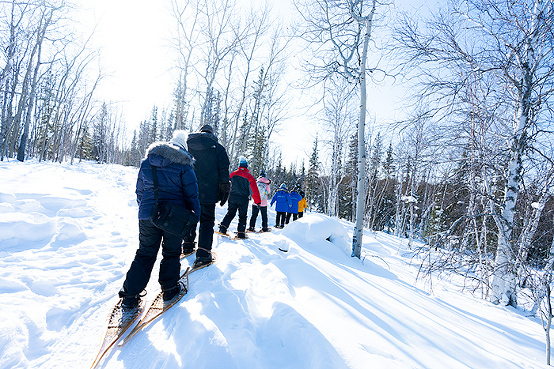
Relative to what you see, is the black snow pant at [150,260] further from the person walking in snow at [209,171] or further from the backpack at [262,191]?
the backpack at [262,191]

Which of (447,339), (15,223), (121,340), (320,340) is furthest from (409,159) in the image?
(15,223)

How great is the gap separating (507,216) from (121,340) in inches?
272

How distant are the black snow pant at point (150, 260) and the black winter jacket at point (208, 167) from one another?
51.7 inches

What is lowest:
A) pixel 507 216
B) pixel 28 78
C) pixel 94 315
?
pixel 94 315

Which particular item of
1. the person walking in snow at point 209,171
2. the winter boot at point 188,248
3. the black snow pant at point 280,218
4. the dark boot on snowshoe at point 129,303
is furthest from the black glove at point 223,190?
the black snow pant at point 280,218

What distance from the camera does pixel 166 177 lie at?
2518 millimetres

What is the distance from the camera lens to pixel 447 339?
2.34m

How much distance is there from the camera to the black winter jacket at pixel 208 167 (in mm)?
3865

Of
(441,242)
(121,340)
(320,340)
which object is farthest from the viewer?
(441,242)

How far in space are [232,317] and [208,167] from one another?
236 cm

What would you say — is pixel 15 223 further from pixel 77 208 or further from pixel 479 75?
pixel 479 75

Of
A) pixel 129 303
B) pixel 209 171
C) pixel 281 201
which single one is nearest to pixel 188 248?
pixel 209 171

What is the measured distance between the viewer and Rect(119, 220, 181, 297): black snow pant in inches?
94.6

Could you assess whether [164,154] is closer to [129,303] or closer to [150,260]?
[150,260]
